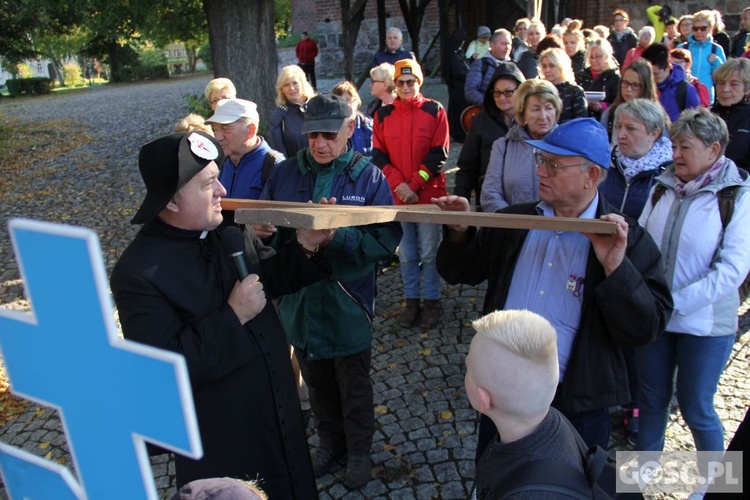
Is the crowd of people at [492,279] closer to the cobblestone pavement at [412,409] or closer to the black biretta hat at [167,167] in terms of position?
the black biretta hat at [167,167]

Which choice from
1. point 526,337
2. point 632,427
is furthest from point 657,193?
point 526,337

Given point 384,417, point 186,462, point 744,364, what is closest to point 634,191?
point 744,364

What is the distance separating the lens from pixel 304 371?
351cm

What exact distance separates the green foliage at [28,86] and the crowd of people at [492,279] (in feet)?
113

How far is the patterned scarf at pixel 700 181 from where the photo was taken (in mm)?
3004

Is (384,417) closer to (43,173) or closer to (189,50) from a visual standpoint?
(43,173)

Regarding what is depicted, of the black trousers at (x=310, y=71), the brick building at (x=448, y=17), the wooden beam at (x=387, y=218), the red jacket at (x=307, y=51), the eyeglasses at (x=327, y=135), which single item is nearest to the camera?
the wooden beam at (x=387, y=218)

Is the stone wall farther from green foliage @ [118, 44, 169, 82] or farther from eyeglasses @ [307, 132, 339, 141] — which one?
green foliage @ [118, 44, 169, 82]

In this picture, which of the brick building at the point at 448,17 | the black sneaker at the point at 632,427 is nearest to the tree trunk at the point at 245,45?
the brick building at the point at 448,17

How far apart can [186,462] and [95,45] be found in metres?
40.5

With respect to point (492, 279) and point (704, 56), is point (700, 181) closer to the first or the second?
point (492, 279)

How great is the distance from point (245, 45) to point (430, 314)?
6.15 m

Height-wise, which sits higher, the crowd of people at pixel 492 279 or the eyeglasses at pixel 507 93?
the eyeglasses at pixel 507 93

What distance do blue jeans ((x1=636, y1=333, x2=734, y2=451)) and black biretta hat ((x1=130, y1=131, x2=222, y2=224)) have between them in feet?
7.87
